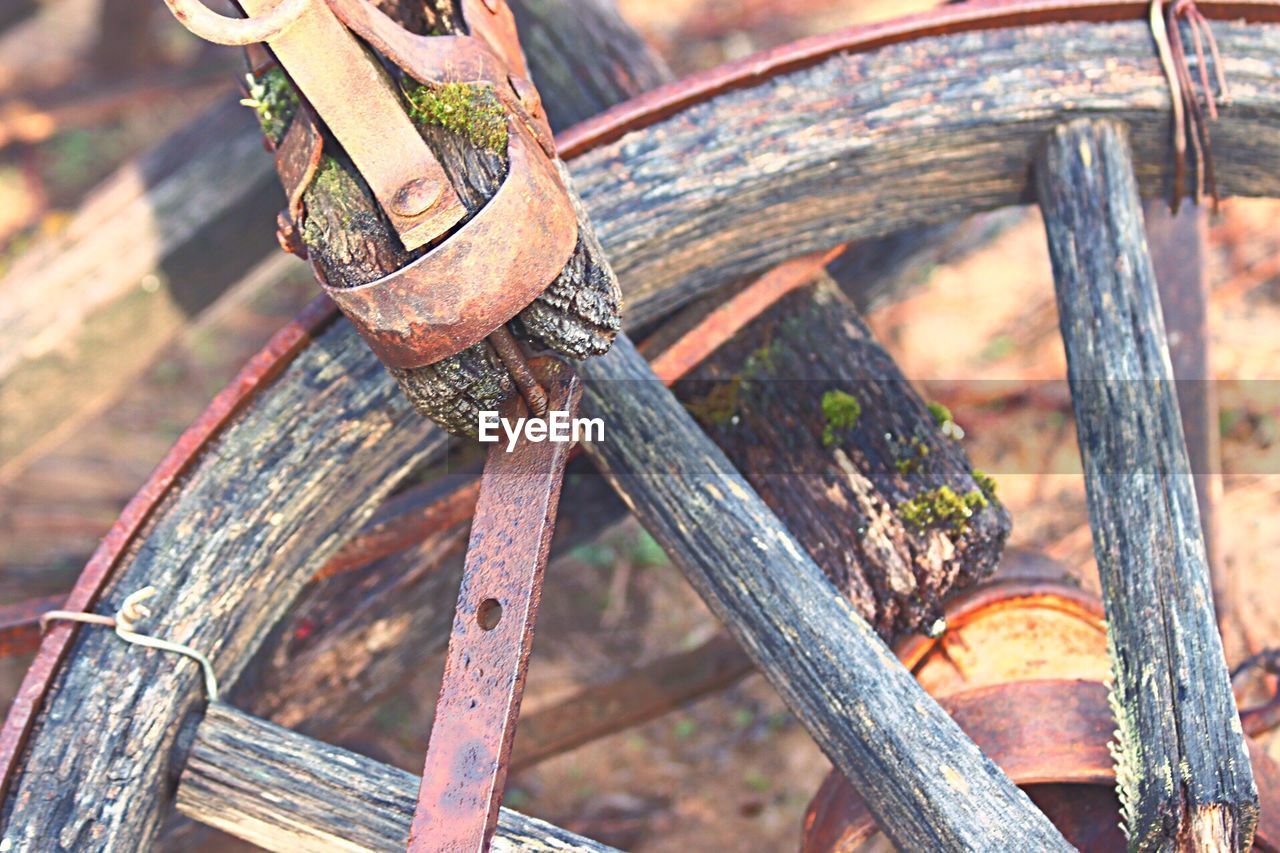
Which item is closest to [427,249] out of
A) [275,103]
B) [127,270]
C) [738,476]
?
[275,103]

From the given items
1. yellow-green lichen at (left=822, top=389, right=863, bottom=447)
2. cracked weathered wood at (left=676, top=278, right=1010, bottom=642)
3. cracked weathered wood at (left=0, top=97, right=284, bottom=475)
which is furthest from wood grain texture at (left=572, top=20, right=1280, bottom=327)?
cracked weathered wood at (left=0, top=97, right=284, bottom=475)

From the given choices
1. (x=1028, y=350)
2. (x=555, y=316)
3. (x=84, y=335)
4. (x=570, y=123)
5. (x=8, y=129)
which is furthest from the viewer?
(x=8, y=129)

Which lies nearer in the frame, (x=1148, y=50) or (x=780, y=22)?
(x=1148, y=50)

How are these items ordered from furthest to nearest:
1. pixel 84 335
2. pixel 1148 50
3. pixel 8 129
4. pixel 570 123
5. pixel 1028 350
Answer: pixel 8 129 < pixel 1028 350 < pixel 84 335 < pixel 570 123 < pixel 1148 50

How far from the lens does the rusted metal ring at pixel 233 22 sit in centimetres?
134

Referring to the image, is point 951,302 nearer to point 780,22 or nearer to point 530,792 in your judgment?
point 780,22

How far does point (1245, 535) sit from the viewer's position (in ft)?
11.1

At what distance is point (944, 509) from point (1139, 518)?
339mm

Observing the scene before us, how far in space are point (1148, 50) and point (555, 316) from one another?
1422mm

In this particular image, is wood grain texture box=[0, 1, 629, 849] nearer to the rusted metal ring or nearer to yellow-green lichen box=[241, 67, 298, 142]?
yellow-green lichen box=[241, 67, 298, 142]

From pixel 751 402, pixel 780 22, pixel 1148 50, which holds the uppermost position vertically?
pixel 780 22

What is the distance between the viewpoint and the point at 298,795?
69.6 inches

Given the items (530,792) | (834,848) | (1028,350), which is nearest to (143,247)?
(530,792)

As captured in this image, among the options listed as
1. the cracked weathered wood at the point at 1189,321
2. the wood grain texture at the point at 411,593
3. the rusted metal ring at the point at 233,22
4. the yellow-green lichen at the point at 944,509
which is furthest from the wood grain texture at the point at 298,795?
the cracked weathered wood at the point at 1189,321
